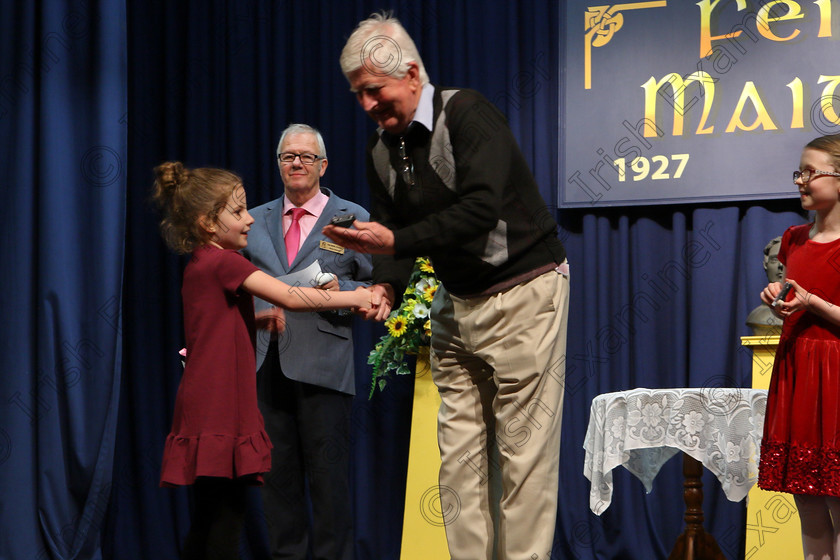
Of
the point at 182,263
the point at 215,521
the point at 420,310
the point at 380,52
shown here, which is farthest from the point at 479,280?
the point at 182,263

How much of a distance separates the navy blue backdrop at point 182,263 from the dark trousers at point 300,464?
1323mm

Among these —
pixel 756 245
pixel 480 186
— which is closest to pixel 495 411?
pixel 480 186

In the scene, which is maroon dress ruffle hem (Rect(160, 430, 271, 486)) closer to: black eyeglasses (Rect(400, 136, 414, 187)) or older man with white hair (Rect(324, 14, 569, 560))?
older man with white hair (Rect(324, 14, 569, 560))

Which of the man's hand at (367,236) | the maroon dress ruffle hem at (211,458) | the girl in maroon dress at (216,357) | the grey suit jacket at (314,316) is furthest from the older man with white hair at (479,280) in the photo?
the grey suit jacket at (314,316)

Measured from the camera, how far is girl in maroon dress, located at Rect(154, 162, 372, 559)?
92.4 inches

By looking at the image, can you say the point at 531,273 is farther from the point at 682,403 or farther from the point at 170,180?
the point at 682,403

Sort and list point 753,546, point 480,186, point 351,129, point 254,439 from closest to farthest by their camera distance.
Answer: point 480,186, point 254,439, point 753,546, point 351,129

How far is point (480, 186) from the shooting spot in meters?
2.06

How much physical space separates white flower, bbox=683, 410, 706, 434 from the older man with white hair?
115 centimetres

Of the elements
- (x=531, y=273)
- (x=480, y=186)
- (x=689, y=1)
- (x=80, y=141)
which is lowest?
A: (x=531, y=273)

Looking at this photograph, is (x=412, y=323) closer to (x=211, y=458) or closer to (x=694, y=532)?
(x=694, y=532)

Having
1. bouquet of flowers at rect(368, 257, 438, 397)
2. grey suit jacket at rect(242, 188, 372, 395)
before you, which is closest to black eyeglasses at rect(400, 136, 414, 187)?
grey suit jacket at rect(242, 188, 372, 395)

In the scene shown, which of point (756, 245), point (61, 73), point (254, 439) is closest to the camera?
point (254, 439)

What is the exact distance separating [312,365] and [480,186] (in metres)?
1.23
